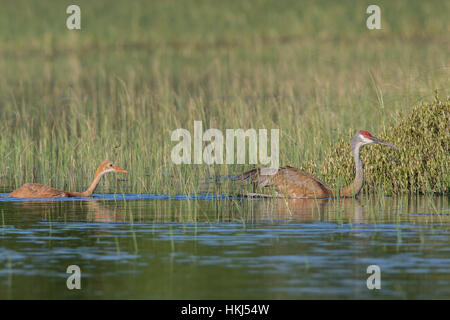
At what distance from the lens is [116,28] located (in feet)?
195

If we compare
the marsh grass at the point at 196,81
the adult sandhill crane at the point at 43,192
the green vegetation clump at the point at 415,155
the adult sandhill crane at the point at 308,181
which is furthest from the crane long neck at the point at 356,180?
the adult sandhill crane at the point at 43,192

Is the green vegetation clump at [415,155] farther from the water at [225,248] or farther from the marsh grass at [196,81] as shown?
the water at [225,248]

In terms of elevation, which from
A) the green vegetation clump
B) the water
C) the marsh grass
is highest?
the marsh grass

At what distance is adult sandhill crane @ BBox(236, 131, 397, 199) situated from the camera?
69.6ft

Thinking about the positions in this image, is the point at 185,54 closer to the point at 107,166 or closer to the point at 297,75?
the point at 297,75

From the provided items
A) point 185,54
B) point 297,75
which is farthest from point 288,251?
point 185,54

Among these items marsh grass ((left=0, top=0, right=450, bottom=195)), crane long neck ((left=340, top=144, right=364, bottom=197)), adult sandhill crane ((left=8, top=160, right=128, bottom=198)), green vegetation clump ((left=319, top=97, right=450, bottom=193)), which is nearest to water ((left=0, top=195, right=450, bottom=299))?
adult sandhill crane ((left=8, top=160, right=128, bottom=198))

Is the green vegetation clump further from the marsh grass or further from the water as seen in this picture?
the water

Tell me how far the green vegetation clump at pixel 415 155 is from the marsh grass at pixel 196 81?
0.06 metres

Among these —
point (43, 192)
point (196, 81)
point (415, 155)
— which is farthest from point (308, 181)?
point (196, 81)

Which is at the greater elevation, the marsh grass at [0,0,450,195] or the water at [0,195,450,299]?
the marsh grass at [0,0,450,195]

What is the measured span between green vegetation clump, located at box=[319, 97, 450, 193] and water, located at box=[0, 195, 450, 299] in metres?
0.67

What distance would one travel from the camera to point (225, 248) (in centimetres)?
1541

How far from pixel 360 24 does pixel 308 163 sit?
34961mm
